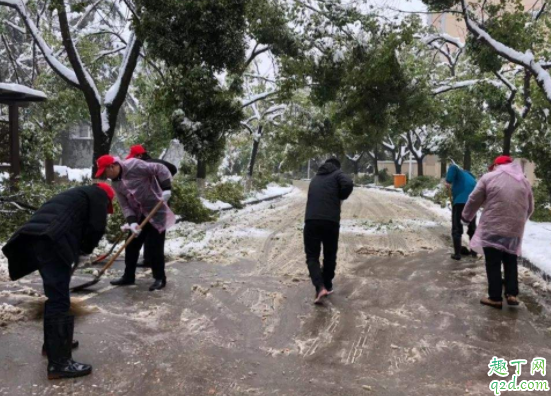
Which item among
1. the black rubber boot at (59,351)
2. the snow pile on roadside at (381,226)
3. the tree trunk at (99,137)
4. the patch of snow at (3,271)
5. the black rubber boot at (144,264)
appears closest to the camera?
the black rubber boot at (59,351)

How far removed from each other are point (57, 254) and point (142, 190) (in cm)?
265

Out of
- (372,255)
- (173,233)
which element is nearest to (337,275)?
(372,255)

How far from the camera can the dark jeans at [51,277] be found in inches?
141

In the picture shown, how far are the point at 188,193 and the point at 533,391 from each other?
11.0 meters

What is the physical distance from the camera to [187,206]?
13344 mm

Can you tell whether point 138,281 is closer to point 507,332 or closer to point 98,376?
point 98,376

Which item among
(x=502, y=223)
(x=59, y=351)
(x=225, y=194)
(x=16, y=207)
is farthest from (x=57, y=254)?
(x=225, y=194)

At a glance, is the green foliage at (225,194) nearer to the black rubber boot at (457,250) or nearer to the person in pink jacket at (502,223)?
the black rubber boot at (457,250)

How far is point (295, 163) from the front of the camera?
114 feet

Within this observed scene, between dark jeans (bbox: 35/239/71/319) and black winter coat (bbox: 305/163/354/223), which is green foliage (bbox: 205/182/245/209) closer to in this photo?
black winter coat (bbox: 305/163/354/223)

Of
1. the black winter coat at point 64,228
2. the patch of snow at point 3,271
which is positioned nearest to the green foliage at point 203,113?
the patch of snow at point 3,271

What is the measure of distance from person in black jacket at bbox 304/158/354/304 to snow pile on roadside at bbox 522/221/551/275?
352 centimetres

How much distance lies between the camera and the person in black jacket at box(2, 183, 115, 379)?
3551 millimetres

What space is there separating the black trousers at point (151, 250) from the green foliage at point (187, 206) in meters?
6.72
